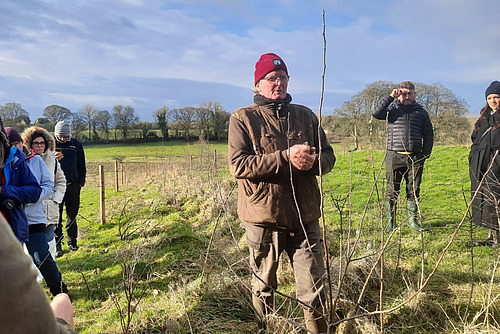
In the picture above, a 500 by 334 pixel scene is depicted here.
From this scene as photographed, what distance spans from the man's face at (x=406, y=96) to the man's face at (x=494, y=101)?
0.94 m

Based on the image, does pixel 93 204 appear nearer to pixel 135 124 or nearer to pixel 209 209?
pixel 209 209

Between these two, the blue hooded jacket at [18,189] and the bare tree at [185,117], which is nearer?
the blue hooded jacket at [18,189]

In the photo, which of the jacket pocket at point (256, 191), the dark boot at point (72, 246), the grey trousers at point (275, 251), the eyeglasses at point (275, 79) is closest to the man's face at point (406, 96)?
the eyeglasses at point (275, 79)

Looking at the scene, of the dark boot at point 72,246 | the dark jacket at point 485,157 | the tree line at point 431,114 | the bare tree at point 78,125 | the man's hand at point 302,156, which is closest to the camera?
the man's hand at point 302,156

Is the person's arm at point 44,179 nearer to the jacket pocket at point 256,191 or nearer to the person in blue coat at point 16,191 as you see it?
the person in blue coat at point 16,191

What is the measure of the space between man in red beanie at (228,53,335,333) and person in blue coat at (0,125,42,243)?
2027 millimetres

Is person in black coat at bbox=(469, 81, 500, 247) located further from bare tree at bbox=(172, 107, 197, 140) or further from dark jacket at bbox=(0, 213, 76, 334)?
bare tree at bbox=(172, 107, 197, 140)

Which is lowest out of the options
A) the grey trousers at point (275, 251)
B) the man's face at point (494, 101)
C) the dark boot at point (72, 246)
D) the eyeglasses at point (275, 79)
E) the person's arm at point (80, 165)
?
the dark boot at point (72, 246)

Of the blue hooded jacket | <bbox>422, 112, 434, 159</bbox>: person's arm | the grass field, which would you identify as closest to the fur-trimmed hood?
the blue hooded jacket

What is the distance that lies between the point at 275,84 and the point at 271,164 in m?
0.67

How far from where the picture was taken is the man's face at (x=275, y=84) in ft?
8.19

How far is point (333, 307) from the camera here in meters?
1.44

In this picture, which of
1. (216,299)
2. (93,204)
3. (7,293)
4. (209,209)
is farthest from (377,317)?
(93,204)

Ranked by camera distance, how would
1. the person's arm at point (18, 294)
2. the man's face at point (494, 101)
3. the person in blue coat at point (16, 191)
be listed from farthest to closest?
the man's face at point (494, 101), the person in blue coat at point (16, 191), the person's arm at point (18, 294)
